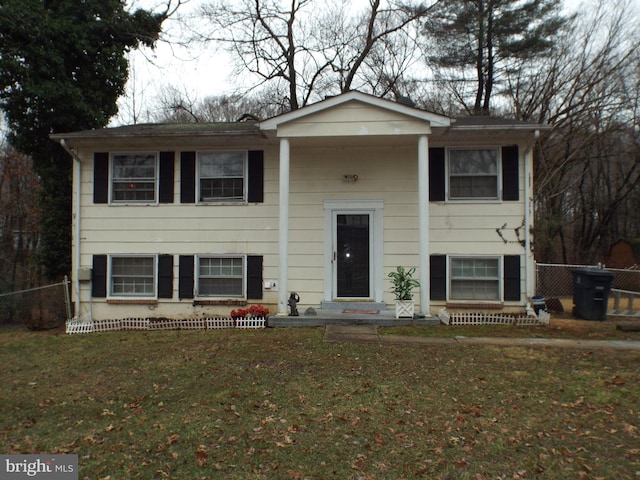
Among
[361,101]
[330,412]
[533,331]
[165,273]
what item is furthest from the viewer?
[165,273]

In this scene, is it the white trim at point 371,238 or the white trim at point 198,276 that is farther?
the white trim at point 198,276

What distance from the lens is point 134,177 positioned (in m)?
9.83

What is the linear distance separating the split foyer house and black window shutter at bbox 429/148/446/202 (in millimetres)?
24

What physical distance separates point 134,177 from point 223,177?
210 cm

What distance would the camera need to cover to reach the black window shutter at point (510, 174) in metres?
9.07

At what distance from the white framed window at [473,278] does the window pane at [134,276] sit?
674cm

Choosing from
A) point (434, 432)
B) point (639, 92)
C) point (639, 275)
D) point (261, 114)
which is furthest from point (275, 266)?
point (639, 92)

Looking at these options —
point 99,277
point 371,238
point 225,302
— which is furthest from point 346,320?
point 99,277

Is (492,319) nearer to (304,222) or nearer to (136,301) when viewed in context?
(304,222)

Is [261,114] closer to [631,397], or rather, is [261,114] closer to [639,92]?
[639,92]

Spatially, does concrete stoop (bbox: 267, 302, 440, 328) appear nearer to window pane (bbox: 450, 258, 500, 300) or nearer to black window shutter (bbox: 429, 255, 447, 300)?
black window shutter (bbox: 429, 255, 447, 300)

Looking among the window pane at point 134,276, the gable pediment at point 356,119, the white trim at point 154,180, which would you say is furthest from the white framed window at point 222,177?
the window pane at point 134,276

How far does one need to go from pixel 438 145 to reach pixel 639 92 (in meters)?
13.6

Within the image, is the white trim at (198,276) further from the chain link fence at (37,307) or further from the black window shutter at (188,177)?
the chain link fence at (37,307)
